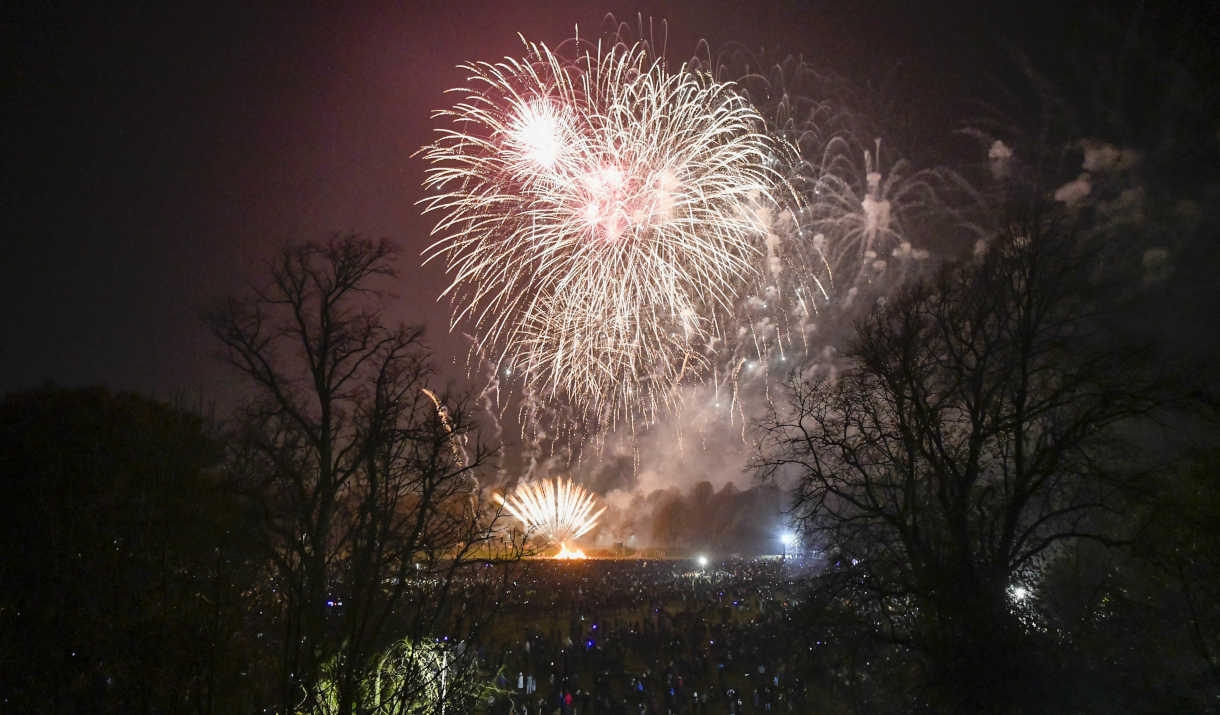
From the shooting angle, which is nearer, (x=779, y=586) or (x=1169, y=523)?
(x=1169, y=523)

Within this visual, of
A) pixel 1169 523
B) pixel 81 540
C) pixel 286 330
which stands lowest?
pixel 81 540

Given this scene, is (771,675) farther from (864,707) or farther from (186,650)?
(186,650)

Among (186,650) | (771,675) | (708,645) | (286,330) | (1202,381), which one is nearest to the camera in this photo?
(186,650)

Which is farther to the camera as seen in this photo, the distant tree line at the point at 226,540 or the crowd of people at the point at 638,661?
the crowd of people at the point at 638,661

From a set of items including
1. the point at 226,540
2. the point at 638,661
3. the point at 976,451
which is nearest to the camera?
the point at 226,540

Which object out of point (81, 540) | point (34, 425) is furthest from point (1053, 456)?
point (34, 425)

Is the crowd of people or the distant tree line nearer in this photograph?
the distant tree line

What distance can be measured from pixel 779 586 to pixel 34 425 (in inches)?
1396

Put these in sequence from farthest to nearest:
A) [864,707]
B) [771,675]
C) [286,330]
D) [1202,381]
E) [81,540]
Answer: [771,675], [864,707], [286,330], [1202,381], [81,540]

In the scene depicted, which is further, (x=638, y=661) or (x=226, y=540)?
(x=638, y=661)

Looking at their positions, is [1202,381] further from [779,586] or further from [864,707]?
[779,586]

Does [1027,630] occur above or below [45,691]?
above

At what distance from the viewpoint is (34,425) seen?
46.3 ft

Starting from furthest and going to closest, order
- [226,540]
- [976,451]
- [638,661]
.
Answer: [638,661]
[976,451]
[226,540]
